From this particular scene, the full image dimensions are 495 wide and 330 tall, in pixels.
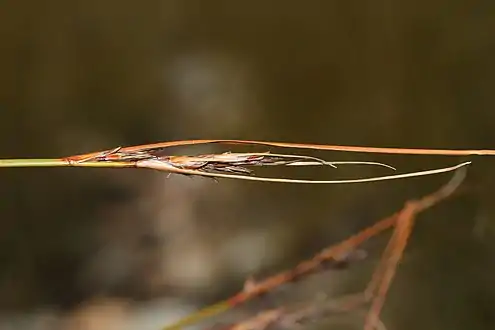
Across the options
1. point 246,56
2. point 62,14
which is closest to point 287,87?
point 246,56

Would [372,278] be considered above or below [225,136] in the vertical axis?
below

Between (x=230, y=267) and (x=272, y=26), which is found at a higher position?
(x=272, y=26)

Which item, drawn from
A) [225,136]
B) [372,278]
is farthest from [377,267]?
[225,136]

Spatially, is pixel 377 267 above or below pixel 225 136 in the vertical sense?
below

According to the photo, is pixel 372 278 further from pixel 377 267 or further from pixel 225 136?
pixel 225 136

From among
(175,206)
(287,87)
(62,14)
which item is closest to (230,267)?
(175,206)

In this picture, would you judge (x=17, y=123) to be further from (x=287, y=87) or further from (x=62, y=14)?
(x=287, y=87)

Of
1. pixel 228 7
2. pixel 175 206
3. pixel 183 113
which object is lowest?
pixel 175 206
